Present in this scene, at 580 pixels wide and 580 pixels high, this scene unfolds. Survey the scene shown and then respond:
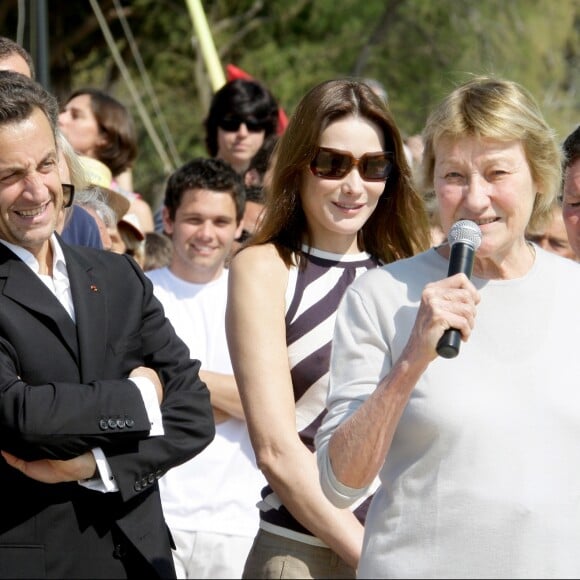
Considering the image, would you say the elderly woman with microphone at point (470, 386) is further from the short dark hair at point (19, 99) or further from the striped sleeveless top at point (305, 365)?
the short dark hair at point (19, 99)

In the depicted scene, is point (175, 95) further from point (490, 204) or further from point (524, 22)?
point (490, 204)

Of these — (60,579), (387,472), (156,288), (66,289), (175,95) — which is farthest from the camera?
(175,95)

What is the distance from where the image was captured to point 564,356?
2.95 m

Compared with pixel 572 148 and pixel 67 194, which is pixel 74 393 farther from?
pixel 572 148

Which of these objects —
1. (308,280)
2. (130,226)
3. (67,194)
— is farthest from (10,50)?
(308,280)

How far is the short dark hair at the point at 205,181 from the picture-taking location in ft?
20.2

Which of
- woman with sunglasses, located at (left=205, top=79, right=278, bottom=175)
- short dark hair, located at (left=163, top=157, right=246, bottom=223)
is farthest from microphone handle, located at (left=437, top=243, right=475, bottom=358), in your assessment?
woman with sunglasses, located at (left=205, top=79, right=278, bottom=175)

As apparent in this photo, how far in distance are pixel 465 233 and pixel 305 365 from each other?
1.06m

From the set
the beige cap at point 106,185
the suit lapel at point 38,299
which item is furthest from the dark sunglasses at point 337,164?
the beige cap at point 106,185

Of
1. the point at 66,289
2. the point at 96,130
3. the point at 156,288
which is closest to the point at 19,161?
the point at 66,289

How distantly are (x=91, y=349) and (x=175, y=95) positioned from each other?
793 inches

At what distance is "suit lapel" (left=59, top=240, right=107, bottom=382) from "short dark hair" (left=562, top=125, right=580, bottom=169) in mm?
1658

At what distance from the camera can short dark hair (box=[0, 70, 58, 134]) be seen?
12.0 ft

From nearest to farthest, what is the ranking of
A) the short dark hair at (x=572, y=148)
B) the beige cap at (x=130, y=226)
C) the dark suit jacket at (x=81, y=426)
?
1. the dark suit jacket at (x=81, y=426)
2. the short dark hair at (x=572, y=148)
3. the beige cap at (x=130, y=226)
